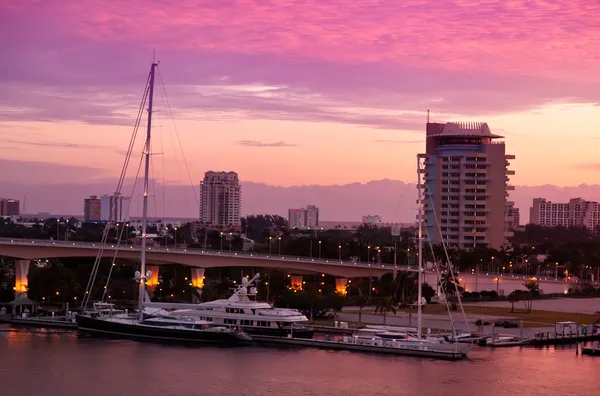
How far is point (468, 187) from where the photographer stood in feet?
574

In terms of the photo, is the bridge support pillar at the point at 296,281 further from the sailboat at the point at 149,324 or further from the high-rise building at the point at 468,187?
the high-rise building at the point at 468,187

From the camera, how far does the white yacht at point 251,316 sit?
7325cm

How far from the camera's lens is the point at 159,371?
60969 mm

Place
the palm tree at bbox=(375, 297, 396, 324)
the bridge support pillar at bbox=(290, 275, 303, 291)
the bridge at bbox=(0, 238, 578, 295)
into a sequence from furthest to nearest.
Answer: the bridge support pillar at bbox=(290, 275, 303, 291) → the bridge at bbox=(0, 238, 578, 295) → the palm tree at bbox=(375, 297, 396, 324)

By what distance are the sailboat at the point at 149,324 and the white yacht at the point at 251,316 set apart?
1.85 ft

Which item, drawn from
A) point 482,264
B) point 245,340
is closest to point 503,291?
point 482,264

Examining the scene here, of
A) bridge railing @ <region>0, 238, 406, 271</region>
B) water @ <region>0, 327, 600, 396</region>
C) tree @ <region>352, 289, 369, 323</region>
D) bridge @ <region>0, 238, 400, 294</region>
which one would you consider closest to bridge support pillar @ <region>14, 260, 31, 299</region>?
bridge @ <region>0, 238, 400, 294</region>

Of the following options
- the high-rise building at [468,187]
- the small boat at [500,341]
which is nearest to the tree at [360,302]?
the small boat at [500,341]

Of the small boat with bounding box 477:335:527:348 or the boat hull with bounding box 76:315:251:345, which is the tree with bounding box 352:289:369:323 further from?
the boat hull with bounding box 76:315:251:345

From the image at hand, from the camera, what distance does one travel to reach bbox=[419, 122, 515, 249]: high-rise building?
174625 millimetres

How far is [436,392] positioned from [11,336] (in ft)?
102

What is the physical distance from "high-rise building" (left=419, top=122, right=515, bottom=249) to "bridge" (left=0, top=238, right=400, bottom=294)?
58458 millimetres

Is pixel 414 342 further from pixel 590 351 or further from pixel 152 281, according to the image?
pixel 152 281

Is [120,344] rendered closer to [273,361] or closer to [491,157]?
[273,361]
